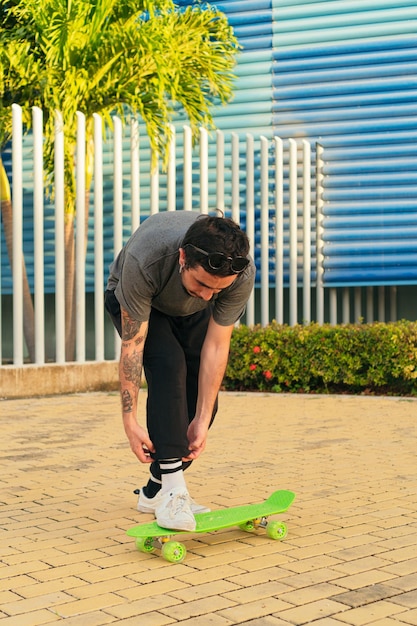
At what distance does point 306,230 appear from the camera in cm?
1281

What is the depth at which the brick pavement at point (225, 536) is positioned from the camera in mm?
3189

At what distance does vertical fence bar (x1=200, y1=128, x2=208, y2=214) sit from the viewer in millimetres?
11844

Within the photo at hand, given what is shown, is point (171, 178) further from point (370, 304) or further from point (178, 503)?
point (178, 503)

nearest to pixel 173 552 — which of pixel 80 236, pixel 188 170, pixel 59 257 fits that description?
pixel 59 257

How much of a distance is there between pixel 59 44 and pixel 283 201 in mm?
3795

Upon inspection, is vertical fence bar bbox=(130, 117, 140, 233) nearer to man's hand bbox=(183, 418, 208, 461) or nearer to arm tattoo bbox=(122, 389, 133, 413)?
man's hand bbox=(183, 418, 208, 461)

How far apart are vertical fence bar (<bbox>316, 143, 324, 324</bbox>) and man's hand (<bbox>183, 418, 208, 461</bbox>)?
8.88 m

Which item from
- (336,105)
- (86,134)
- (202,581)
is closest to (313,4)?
(336,105)

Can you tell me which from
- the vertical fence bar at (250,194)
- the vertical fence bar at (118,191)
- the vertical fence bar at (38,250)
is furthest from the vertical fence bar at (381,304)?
the vertical fence bar at (38,250)

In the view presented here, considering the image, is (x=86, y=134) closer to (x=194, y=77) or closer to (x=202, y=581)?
(x=194, y=77)

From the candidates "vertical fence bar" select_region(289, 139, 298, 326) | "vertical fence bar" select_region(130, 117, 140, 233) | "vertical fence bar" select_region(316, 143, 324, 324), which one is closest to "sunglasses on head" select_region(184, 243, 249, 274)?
"vertical fence bar" select_region(130, 117, 140, 233)

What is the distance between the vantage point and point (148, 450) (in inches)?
156

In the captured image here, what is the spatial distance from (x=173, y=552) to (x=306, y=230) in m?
9.44

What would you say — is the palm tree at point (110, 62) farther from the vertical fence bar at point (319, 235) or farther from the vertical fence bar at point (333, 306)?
the vertical fence bar at point (333, 306)
